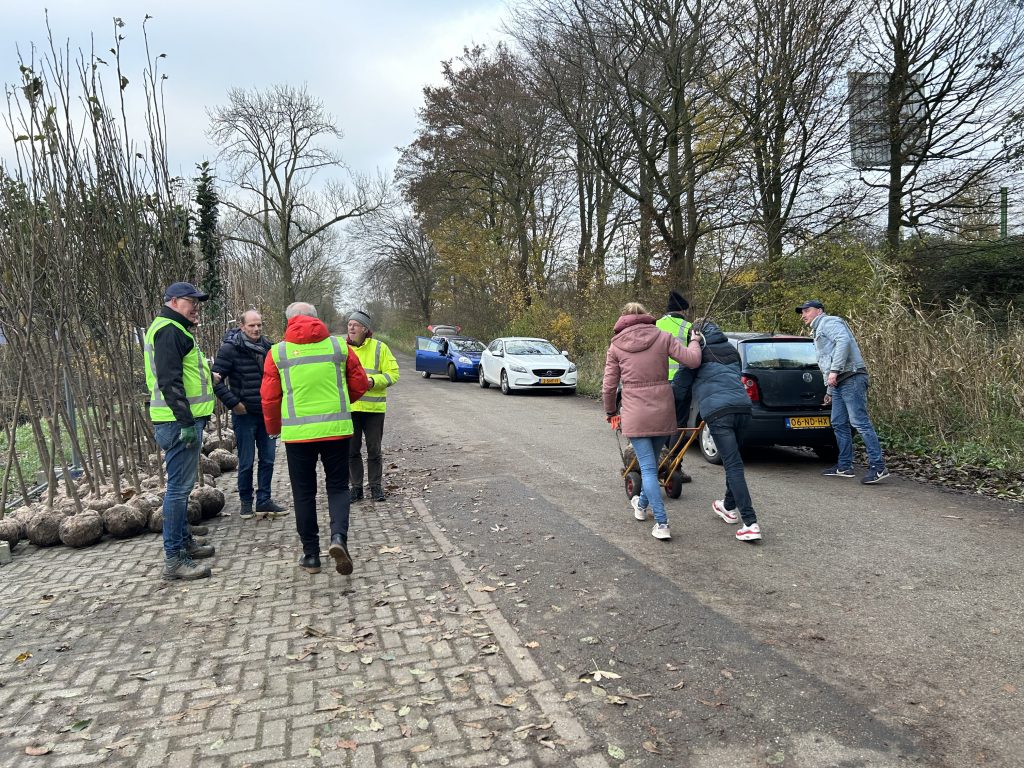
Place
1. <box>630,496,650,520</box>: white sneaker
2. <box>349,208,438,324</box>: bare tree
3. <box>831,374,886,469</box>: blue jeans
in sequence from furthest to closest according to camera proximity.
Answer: <box>349,208,438,324</box>: bare tree → <box>831,374,886,469</box>: blue jeans → <box>630,496,650,520</box>: white sneaker

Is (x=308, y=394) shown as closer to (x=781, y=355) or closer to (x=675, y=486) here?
(x=675, y=486)

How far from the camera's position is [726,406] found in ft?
18.2

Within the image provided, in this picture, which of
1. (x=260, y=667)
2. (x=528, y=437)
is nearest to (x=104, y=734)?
(x=260, y=667)

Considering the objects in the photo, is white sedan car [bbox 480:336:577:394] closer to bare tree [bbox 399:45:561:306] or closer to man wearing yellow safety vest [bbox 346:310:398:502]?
bare tree [bbox 399:45:561:306]

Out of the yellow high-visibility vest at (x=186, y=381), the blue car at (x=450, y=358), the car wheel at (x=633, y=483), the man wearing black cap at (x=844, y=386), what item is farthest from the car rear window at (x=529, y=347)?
the yellow high-visibility vest at (x=186, y=381)

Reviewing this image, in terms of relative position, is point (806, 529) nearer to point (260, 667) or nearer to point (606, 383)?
point (606, 383)

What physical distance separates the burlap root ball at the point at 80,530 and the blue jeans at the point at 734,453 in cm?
511

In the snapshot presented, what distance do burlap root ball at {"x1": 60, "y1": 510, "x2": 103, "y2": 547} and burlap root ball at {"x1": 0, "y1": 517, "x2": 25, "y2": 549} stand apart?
0.39m

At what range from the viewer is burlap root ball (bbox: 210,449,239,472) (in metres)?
8.66

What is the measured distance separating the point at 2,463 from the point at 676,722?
1213 centimetres

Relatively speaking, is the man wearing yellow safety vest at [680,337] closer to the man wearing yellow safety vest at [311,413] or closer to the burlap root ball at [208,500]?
the man wearing yellow safety vest at [311,413]

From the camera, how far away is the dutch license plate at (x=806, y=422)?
8.23m

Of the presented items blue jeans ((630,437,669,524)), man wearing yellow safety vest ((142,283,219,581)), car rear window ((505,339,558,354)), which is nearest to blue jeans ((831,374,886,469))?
blue jeans ((630,437,669,524))

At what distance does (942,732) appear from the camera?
289 centimetres
